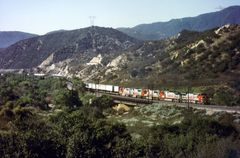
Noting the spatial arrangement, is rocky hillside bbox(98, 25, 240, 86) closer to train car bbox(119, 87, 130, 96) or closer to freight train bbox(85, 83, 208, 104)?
freight train bbox(85, 83, 208, 104)

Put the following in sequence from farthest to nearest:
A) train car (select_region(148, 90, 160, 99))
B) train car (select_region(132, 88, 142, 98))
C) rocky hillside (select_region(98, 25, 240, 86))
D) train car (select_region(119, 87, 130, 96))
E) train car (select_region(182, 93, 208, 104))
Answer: rocky hillside (select_region(98, 25, 240, 86)), train car (select_region(119, 87, 130, 96)), train car (select_region(132, 88, 142, 98)), train car (select_region(148, 90, 160, 99)), train car (select_region(182, 93, 208, 104))

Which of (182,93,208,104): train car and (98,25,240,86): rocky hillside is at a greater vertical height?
(98,25,240,86): rocky hillside

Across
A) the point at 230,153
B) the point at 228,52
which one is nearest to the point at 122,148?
the point at 230,153

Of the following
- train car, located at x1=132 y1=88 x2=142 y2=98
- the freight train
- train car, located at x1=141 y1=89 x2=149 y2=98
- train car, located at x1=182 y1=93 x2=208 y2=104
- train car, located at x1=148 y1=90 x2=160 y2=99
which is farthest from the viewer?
train car, located at x1=132 y1=88 x2=142 y2=98

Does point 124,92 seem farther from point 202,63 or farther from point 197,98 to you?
point 197,98

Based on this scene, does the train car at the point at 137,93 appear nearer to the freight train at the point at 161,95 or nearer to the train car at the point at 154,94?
the freight train at the point at 161,95

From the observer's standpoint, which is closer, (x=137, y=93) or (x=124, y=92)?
(x=137, y=93)

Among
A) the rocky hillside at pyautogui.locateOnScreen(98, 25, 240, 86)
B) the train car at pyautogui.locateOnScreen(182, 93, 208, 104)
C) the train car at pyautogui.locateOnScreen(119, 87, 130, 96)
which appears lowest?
the train car at pyautogui.locateOnScreen(119, 87, 130, 96)

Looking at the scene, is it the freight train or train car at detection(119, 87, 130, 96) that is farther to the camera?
train car at detection(119, 87, 130, 96)

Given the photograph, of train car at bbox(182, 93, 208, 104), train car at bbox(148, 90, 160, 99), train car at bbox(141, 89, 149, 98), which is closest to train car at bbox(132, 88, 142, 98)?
train car at bbox(141, 89, 149, 98)

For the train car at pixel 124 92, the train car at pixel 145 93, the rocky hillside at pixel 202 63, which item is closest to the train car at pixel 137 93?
the train car at pixel 145 93

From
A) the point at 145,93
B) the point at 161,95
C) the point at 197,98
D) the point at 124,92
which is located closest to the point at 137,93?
the point at 145,93
